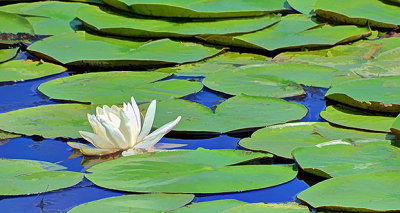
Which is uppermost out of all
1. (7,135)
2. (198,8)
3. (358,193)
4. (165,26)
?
(198,8)

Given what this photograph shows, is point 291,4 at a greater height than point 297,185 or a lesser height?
greater

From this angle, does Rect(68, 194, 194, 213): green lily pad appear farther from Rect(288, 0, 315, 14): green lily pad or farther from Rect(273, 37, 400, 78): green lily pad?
Rect(288, 0, 315, 14): green lily pad

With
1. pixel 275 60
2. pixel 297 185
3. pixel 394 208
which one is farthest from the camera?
pixel 275 60

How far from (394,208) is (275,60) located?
1906 millimetres

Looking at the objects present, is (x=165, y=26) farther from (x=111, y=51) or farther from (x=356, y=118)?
(x=356, y=118)

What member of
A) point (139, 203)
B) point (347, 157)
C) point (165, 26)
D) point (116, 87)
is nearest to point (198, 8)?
point (165, 26)

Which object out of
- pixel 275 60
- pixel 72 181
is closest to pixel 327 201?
pixel 72 181

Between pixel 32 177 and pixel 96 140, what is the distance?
1.02 feet

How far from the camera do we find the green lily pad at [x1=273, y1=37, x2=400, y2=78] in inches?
141

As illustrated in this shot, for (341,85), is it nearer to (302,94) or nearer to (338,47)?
(302,94)

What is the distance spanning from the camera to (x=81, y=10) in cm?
456

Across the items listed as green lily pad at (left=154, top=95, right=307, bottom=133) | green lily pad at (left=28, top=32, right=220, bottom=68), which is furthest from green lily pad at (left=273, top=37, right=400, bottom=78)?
green lily pad at (left=154, top=95, right=307, bottom=133)

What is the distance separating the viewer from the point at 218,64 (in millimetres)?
3814

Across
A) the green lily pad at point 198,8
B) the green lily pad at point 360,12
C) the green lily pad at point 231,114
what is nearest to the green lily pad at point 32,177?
the green lily pad at point 231,114
